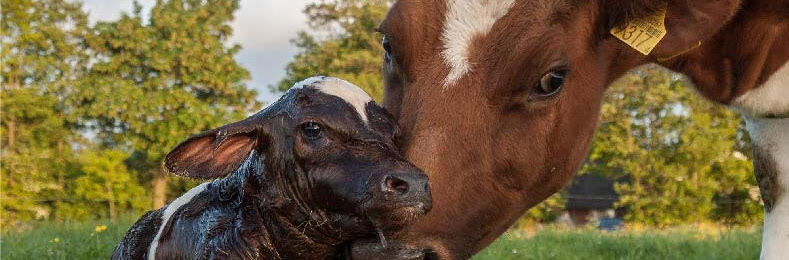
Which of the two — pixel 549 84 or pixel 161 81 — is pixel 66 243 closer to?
pixel 549 84

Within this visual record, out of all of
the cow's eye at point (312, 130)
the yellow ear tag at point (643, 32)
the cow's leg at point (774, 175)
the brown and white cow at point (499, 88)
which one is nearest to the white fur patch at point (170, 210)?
the cow's eye at point (312, 130)

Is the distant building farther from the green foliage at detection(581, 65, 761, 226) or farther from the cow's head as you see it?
the cow's head

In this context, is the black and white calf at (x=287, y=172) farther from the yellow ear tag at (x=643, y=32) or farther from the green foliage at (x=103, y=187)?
the green foliage at (x=103, y=187)

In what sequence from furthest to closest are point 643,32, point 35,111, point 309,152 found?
point 35,111 → point 643,32 → point 309,152

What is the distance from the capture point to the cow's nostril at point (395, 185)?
2.38m

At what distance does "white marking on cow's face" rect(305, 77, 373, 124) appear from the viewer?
114 inches

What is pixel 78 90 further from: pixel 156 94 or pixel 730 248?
pixel 730 248

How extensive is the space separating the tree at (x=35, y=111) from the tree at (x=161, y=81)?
927 millimetres

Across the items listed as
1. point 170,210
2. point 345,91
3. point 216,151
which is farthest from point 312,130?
point 170,210

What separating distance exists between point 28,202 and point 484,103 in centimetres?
2575

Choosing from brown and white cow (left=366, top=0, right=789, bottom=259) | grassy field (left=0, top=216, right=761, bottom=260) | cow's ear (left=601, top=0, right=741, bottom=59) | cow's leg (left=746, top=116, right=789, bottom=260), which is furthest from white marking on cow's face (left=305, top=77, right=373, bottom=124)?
grassy field (left=0, top=216, right=761, bottom=260)

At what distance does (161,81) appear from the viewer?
27.8 metres

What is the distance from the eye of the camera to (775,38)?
12.9 feet

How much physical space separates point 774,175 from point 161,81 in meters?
25.2
